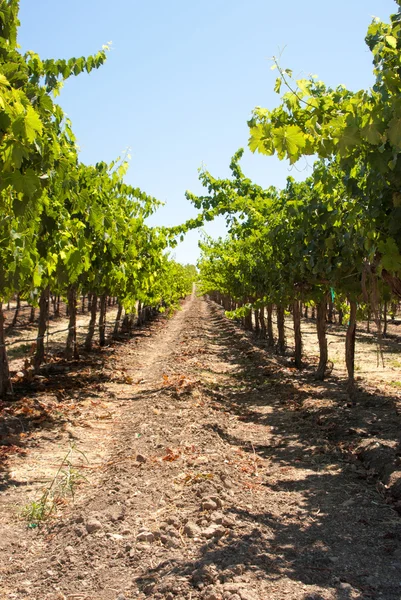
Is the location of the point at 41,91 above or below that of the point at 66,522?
above

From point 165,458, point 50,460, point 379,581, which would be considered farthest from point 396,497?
point 50,460

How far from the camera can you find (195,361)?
13852 millimetres

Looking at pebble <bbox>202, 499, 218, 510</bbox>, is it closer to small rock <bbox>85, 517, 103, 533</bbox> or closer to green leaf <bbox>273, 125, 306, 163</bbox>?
small rock <bbox>85, 517, 103, 533</bbox>

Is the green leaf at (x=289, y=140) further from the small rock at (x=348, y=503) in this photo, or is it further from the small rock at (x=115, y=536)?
the small rock at (x=348, y=503)

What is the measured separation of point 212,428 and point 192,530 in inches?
129

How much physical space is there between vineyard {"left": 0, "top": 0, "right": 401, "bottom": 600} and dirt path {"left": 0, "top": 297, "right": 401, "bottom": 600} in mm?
18

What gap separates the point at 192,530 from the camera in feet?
12.2

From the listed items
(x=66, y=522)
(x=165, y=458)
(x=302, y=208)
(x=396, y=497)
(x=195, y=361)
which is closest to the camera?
(x=66, y=522)

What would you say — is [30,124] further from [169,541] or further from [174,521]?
[174,521]

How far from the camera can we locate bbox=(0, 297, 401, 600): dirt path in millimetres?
3176

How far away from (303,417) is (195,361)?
612 cm

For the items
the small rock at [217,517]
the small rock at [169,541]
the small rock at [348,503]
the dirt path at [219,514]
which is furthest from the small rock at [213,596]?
the small rock at [348,503]

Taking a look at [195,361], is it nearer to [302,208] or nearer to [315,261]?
[315,261]

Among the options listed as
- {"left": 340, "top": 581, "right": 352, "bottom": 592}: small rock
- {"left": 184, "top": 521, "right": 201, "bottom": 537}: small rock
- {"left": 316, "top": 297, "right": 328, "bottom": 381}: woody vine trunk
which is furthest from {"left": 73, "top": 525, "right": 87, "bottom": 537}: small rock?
{"left": 316, "top": 297, "right": 328, "bottom": 381}: woody vine trunk
